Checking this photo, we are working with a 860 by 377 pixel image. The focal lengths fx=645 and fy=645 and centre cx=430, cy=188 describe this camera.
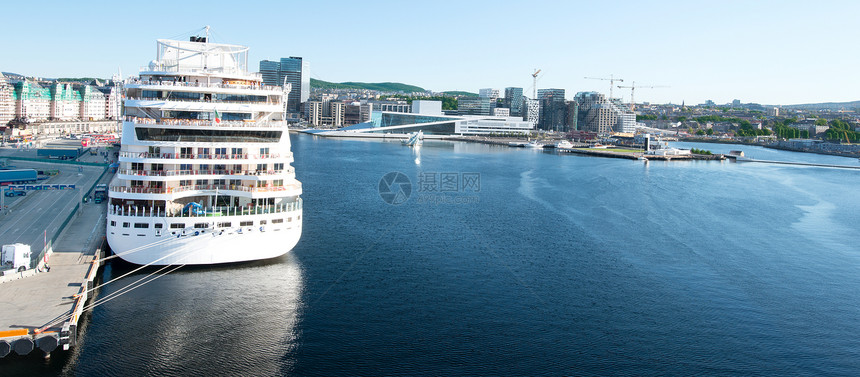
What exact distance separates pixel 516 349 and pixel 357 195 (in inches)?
1007

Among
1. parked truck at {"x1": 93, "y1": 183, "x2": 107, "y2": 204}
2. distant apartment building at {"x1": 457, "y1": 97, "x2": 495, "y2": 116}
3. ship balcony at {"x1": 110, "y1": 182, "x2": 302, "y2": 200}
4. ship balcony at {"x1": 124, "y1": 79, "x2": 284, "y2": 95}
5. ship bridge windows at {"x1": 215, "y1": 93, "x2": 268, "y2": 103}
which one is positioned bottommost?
parked truck at {"x1": 93, "y1": 183, "x2": 107, "y2": 204}

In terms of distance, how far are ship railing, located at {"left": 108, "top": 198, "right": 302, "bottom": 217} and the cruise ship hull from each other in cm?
26

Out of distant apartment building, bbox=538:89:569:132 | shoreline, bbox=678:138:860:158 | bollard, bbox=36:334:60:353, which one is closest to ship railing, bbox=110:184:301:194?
bollard, bbox=36:334:60:353

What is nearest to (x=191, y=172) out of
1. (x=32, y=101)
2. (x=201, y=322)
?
(x=201, y=322)

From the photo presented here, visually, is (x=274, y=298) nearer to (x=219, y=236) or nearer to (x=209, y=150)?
(x=219, y=236)

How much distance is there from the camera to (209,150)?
21875mm

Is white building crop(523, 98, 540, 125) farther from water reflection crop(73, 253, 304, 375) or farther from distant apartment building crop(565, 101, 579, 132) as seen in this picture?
water reflection crop(73, 253, 304, 375)

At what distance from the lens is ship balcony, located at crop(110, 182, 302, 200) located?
2042 cm

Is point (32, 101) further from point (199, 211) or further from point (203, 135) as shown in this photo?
point (199, 211)

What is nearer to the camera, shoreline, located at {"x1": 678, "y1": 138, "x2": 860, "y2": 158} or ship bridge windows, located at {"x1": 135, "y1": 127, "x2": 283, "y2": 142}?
ship bridge windows, located at {"x1": 135, "y1": 127, "x2": 283, "y2": 142}

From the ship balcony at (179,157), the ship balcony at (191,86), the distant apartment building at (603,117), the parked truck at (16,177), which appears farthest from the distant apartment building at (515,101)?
the ship balcony at (179,157)

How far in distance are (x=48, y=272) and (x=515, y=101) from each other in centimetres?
17668

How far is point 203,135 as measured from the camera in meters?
22.2

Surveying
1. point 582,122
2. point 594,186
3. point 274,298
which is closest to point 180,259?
point 274,298
